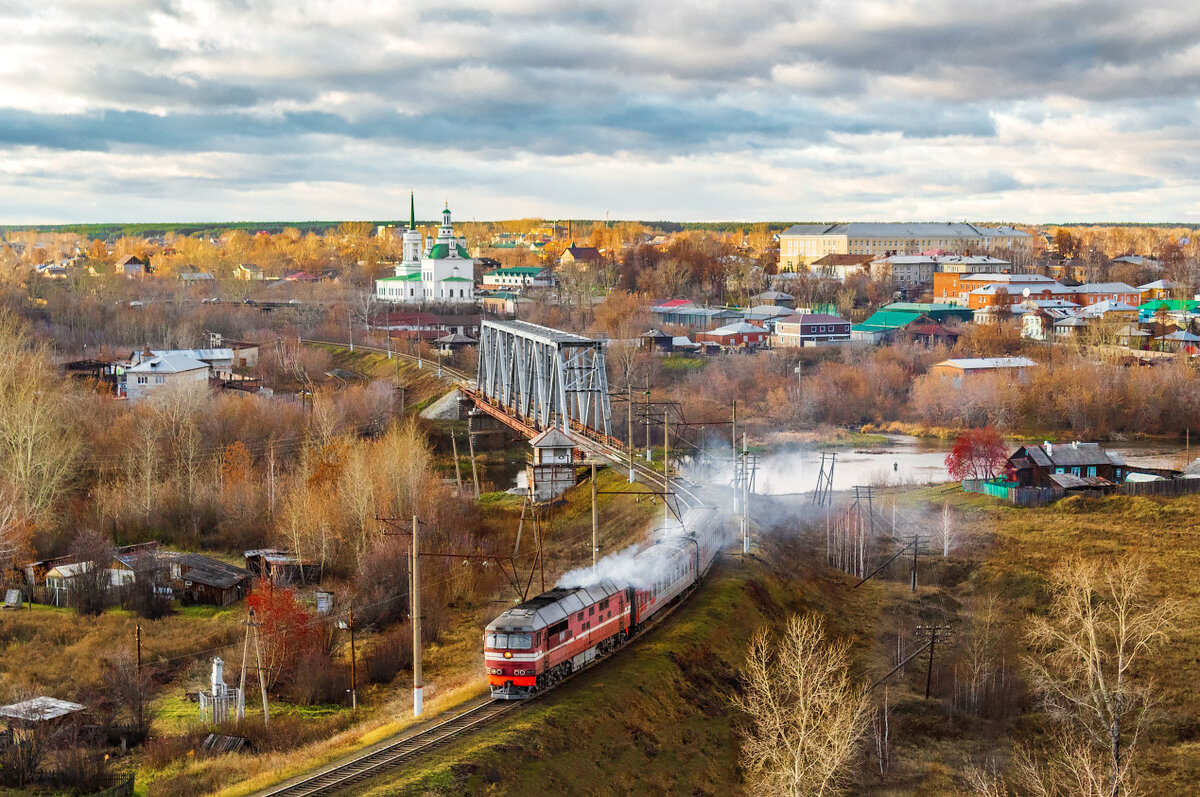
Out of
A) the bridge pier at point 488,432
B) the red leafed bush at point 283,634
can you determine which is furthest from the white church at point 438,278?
the red leafed bush at point 283,634

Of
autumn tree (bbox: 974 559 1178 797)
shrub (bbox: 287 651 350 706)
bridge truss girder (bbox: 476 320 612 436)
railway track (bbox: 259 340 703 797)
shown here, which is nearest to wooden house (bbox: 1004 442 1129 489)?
autumn tree (bbox: 974 559 1178 797)

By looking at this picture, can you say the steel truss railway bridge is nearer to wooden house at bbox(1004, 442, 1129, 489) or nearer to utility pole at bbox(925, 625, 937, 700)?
wooden house at bbox(1004, 442, 1129, 489)

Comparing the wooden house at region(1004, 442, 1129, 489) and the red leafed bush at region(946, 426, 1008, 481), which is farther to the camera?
the red leafed bush at region(946, 426, 1008, 481)

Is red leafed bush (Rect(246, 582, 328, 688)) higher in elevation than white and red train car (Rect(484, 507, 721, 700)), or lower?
lower

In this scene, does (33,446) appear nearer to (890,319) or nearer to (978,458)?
(978,458)

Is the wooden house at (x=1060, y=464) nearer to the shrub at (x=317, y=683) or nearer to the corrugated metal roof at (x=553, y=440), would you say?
the corrugated metal roof at (x=553, y=440)

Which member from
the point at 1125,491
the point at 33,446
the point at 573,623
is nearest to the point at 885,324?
the point at 1125,491
